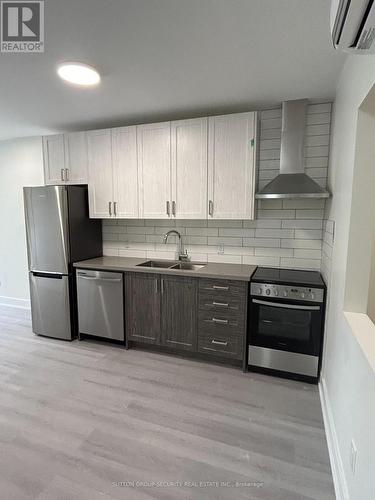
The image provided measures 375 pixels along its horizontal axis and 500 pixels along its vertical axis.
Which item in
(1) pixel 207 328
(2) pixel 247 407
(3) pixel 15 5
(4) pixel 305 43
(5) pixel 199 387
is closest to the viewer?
(3) pixel 15 5

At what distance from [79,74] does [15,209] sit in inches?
118

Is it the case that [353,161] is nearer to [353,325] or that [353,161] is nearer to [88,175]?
[353,325]

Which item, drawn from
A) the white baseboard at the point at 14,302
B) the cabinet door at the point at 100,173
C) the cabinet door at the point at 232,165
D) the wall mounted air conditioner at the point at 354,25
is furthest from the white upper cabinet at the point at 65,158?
the wall mounted air conditioner at the point at 354,25

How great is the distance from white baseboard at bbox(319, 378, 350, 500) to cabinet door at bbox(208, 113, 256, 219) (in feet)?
5.57

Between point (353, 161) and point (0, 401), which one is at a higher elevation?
point (353, 161)

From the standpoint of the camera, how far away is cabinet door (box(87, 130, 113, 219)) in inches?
130

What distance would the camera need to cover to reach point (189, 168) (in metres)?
2.99

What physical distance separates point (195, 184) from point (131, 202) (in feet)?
2.66

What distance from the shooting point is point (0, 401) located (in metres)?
2.33

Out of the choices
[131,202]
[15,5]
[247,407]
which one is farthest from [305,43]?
[247,407]

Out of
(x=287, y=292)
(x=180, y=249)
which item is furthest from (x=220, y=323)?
(x=180, y=249)

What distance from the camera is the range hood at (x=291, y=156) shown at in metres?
2.63

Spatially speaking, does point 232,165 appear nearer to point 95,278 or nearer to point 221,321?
point 221,321

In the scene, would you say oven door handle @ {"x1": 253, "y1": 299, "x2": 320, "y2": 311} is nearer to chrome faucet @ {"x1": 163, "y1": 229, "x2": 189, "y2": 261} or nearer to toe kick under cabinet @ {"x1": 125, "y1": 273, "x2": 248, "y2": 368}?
toe kick under cabinet @ {"x1": 125, "y1": 273, "x2": 248, "y2": 368}
